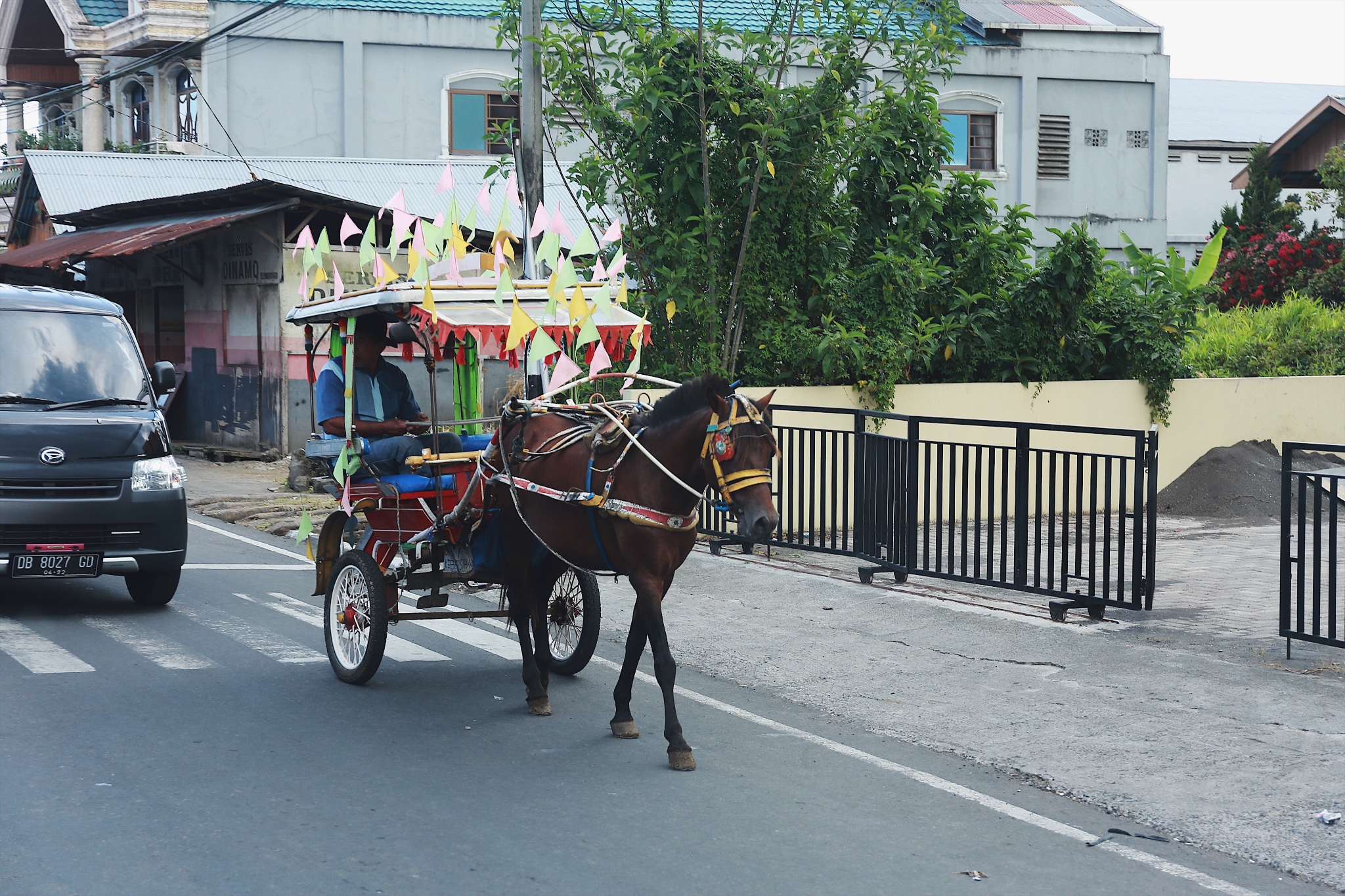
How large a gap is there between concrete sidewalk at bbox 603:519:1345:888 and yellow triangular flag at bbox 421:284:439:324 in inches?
119

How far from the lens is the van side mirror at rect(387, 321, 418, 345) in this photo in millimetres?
7738

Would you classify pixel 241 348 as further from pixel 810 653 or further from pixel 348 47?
pixel 810 653

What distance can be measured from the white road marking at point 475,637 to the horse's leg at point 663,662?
7.51 feet

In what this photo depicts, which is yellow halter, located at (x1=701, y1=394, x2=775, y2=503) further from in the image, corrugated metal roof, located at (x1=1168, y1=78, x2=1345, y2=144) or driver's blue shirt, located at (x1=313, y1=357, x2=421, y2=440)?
corrugated metal roof, located at (x1=1168, y1=78, x2=1345, y2=144)

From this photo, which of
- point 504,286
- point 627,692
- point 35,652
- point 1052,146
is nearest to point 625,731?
point 627,692

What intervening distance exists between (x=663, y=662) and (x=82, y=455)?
5.38m

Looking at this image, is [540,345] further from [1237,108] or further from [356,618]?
[1237,108]

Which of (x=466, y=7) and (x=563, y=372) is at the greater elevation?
(x=466, y=7)

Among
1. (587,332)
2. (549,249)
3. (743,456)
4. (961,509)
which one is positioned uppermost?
(549,249)

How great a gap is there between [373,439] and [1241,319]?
19238 mm

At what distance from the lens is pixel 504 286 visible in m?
7.61

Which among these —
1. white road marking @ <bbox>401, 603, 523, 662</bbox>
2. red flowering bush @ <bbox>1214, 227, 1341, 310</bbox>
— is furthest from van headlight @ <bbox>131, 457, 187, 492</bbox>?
red flowering bush @ <bbox>1214, 227, 1341, 310</bbox>

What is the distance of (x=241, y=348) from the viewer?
2223 centimetres

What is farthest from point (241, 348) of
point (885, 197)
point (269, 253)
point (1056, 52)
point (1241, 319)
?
point (1056, 52)
